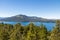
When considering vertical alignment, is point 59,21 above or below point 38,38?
above

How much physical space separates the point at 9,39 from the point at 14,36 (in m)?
1.41

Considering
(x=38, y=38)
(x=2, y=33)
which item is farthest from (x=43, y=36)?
(x=2, y=33)

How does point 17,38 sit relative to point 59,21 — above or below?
below

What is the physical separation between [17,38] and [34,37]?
4209 millimetres

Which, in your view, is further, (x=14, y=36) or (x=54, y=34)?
(x=14, y=36)

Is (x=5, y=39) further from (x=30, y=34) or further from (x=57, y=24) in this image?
(x=57, y=24)

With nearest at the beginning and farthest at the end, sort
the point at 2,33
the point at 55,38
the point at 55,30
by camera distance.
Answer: the point at 55,38 < the point at 55,30 < the point at 2,33

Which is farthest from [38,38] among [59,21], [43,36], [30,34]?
[59,21]

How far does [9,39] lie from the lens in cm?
2958

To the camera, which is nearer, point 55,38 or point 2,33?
point 55,38

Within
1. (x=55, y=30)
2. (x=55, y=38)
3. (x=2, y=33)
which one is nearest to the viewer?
(x=55, y=38)

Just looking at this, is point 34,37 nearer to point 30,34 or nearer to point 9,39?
point 30,34

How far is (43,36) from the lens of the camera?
2947 centimetres

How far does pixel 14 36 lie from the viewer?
94.7 feet
